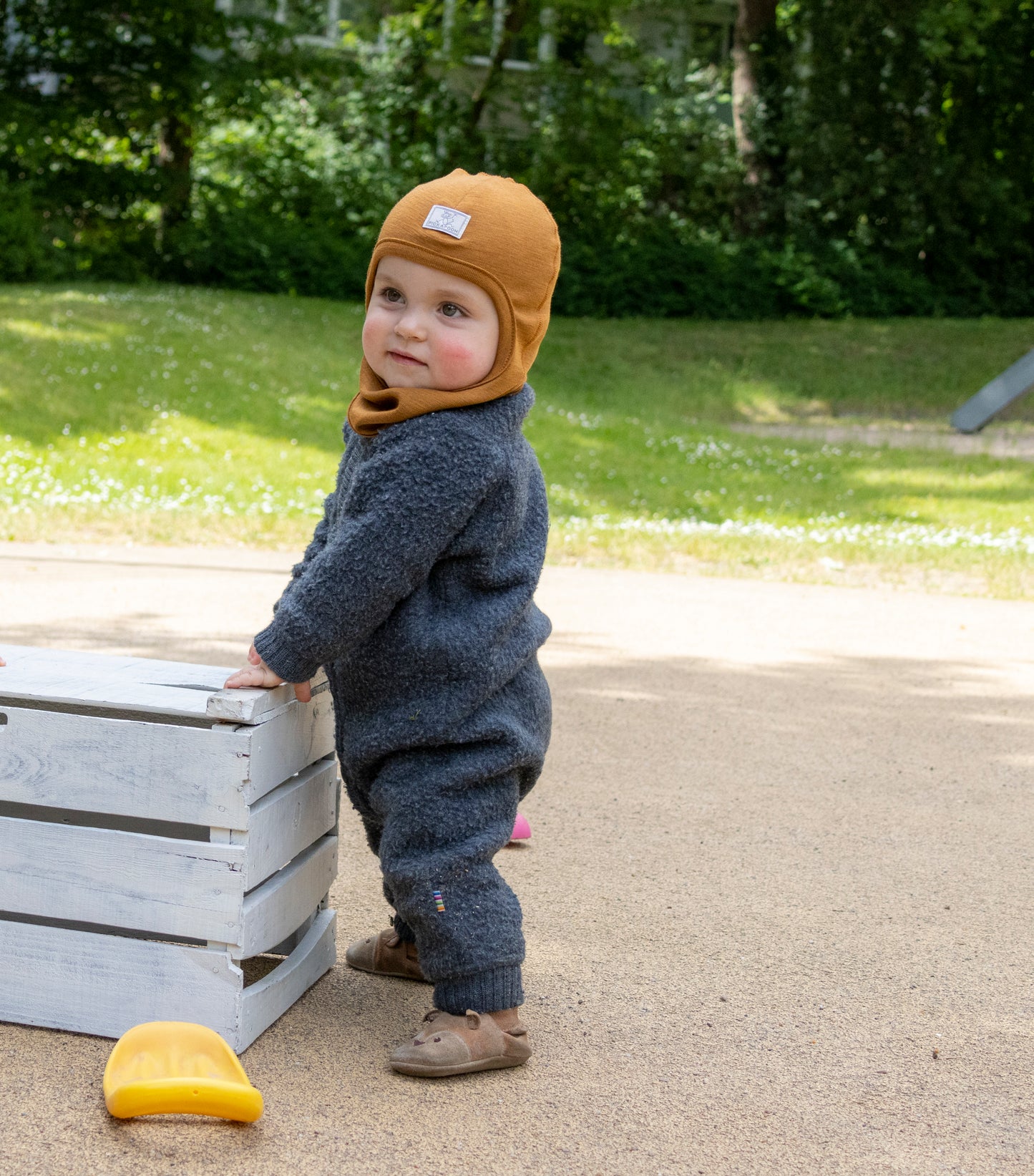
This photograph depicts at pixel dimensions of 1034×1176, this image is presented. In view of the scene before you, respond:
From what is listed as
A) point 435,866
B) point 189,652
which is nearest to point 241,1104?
point 435,866

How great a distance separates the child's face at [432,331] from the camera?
246 cm

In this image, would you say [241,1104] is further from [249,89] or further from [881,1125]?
[249,89]

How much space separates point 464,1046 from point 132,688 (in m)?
0.91

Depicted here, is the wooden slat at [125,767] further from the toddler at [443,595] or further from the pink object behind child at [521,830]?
the pink object behind child at [521,830]

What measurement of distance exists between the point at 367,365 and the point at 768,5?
80.7 feet

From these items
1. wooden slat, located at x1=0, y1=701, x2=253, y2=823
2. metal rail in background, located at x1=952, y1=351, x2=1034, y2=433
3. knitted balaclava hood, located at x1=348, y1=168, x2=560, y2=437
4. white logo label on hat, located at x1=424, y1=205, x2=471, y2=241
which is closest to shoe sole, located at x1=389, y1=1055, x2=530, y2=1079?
wooden slat, located at x1=0, y1=701, x2=253, y2=823

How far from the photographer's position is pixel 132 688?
2.57 meters

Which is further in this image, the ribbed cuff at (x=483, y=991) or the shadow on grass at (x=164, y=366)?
the shadow on grass at (x=164, y=366)

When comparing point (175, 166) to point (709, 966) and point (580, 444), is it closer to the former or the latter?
point (580, 444)

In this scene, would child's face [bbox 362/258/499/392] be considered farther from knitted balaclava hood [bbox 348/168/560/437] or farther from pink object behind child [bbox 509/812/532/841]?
pink object behind child [bbox 509/812/532/841]

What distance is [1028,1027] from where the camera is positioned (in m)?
2.81

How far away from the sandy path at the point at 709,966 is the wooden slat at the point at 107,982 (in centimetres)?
5

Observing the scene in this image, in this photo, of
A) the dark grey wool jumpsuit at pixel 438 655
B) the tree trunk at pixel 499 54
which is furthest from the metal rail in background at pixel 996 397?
the dark grey wool jumpsuit at pixel 438 655

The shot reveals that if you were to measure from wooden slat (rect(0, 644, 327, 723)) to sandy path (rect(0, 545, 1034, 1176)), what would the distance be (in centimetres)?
65
